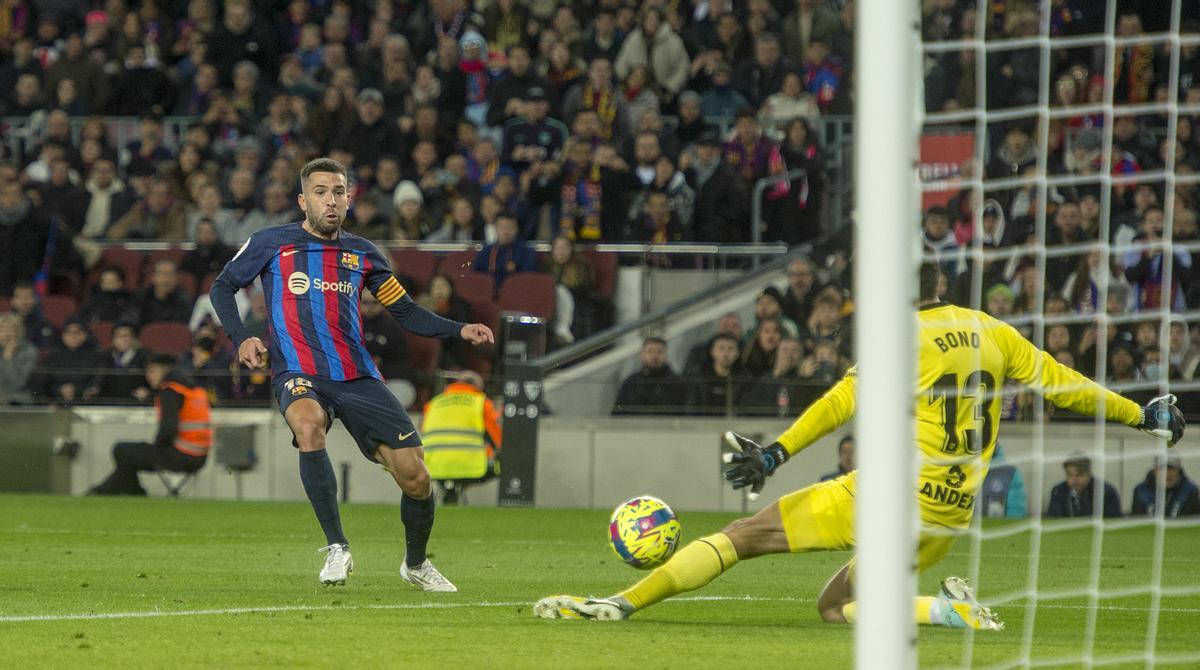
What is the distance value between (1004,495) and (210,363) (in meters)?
7.39

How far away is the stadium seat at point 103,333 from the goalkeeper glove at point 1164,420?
1264 cm

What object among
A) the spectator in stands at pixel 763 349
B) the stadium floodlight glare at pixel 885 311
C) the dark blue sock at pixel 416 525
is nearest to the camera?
the stadium floodlight glare at pixel 885 311

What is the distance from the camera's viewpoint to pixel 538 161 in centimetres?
1819

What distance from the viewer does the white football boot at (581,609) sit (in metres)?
6.94

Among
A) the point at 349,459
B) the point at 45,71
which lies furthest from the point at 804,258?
the point at 45,71

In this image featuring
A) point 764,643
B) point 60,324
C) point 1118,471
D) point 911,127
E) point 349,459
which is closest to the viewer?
point 911,127

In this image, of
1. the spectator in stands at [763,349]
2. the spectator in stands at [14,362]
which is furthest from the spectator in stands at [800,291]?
the spectator in stands at [14,362]

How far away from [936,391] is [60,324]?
43.1ft

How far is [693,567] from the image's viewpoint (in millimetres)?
6770

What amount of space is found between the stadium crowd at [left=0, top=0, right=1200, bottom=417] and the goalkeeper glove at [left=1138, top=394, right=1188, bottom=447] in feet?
22.5

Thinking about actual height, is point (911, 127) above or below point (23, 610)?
above

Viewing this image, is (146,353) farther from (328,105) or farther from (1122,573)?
(1122,573)

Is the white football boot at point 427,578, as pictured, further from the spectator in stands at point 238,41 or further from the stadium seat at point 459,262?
the spectator in stands at point 238,41

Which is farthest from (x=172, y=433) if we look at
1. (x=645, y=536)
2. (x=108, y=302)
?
(x=645, y=536)
